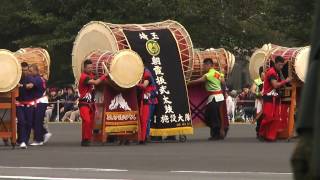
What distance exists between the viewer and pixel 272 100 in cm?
1842

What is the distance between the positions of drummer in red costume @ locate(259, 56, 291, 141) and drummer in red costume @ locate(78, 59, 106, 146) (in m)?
3.54

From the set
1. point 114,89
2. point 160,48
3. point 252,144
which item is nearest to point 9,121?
point 114,89

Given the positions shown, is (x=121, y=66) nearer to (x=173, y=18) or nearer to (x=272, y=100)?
(x=272, y=100)

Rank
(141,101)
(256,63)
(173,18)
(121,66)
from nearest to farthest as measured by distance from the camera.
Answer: (121,66)
(141,101)
(256,63)
(173,18)

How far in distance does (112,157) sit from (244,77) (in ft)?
155

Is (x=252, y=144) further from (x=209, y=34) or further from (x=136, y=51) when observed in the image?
(x=209, y=34)

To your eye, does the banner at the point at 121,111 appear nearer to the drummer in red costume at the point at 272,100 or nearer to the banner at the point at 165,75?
the banner at the point at 165,75

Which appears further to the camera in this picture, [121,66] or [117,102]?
[117,102]

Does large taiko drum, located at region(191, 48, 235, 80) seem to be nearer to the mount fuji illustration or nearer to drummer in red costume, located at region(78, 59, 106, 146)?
the mount fuji illustration

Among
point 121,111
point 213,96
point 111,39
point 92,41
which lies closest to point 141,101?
point 121,111

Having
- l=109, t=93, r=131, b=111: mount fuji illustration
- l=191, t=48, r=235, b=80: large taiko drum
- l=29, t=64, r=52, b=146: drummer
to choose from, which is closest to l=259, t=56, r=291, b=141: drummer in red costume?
l=191, t=48, r=235, b=80: large taiko drum

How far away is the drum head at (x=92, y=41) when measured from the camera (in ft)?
58.4

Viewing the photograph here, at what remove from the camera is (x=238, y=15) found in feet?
142

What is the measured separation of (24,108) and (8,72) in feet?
3.13
